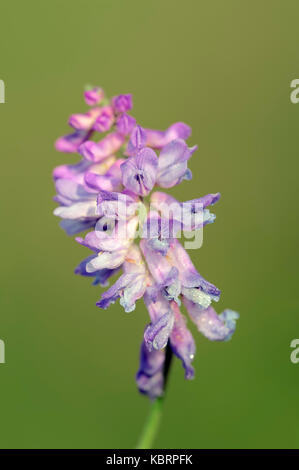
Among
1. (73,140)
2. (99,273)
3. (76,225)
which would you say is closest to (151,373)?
(99,273)

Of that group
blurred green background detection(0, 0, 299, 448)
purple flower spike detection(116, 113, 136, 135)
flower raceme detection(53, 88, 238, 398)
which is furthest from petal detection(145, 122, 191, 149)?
blurred green background detection(0, 0, 299, 448)

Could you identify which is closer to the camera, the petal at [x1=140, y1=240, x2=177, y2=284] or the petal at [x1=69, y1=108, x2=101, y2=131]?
the petal at [x1=140, y1=240, x2=177, y2=284]

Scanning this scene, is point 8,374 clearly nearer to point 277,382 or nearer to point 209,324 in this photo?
point 277,382

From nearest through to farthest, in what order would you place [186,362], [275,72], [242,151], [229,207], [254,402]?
[186,362] → [254,402] → [229,207] → [242,151] → [275,72]

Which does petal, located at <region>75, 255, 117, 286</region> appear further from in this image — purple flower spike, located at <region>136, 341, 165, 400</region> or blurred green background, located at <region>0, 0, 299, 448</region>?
blurred green background, located at <region>0, 0, 299, 448</region>

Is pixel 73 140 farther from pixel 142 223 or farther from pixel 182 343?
pixel 182 343

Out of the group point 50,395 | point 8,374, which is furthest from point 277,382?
point 8,374
